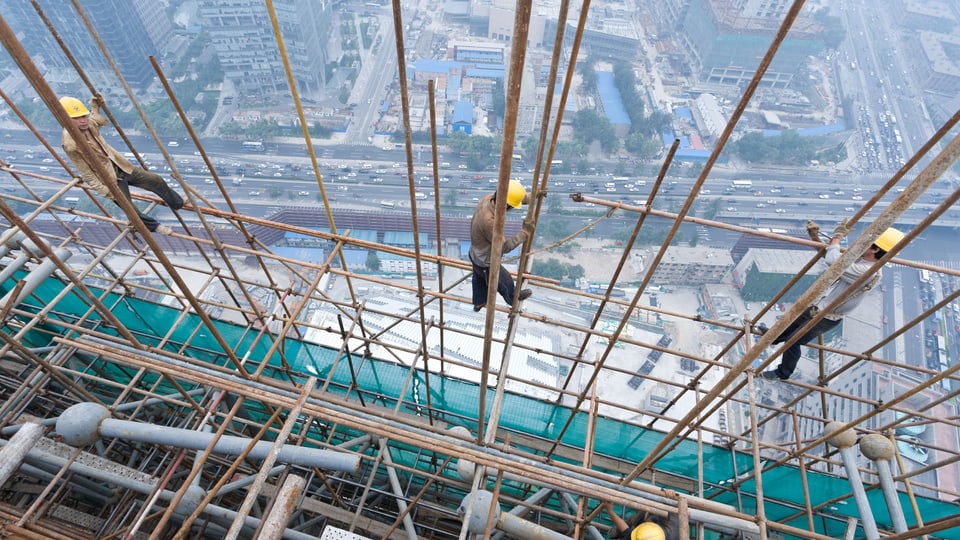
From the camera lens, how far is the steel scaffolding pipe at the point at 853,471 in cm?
409

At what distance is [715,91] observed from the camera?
51469 mm

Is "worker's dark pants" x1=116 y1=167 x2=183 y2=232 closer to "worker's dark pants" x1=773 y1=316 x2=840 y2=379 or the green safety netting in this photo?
the green safety netting

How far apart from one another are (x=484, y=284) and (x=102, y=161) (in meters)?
5.42

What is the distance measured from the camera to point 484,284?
754 centimetres

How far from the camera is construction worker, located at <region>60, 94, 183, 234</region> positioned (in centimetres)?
642

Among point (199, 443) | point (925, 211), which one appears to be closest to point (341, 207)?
point (199, 443)

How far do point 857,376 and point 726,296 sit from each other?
8.36m

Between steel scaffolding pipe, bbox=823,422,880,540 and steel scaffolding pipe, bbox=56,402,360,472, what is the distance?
14.8 feet

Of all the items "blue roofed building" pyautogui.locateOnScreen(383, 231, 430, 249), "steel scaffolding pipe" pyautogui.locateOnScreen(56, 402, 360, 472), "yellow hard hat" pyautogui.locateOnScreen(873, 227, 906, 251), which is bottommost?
"steel scaffolding pipe" pyautogui.locateOnScreen(56, 402, 360, 472)

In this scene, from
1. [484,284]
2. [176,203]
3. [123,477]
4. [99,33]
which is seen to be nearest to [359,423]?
[123,477]

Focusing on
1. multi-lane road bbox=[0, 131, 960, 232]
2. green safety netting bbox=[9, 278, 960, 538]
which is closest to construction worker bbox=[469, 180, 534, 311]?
green safety netting bbox=[9, 278, 960, 538]

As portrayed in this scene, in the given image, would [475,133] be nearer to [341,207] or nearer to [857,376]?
[341,207]

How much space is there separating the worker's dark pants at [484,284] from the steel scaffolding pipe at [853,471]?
398 centimetres

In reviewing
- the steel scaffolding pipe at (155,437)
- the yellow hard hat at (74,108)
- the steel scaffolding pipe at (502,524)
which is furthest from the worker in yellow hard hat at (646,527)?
the yellow hard hat at (74,108)
